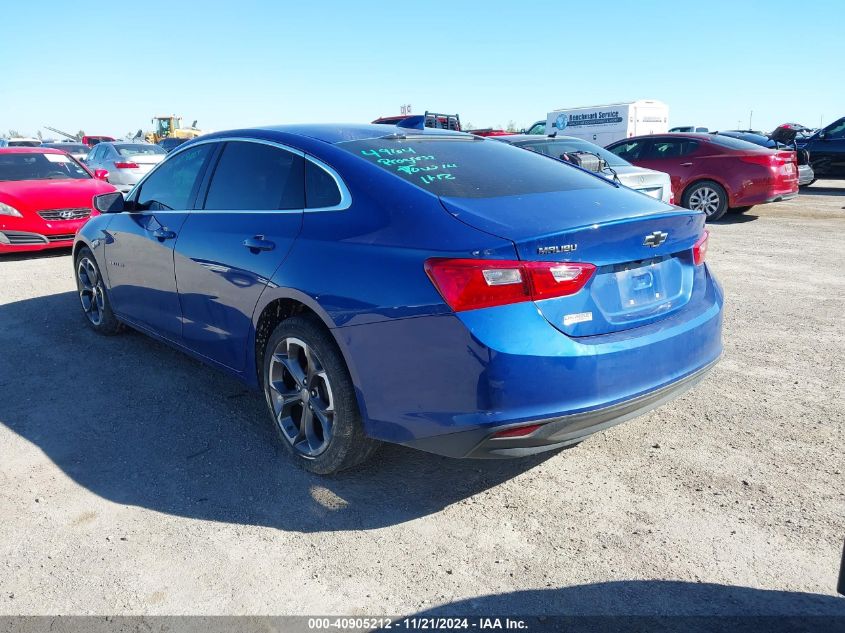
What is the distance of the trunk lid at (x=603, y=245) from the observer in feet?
8.59

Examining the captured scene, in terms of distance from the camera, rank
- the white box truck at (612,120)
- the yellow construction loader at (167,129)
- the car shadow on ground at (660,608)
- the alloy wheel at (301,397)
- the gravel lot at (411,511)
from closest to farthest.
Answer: the car shadow on ground at (660,608)
the gravel lot at (411,511)
the alloy wheel at (301,397)
the white box truck at (612,120)
the yellow construction loader at (167,129)

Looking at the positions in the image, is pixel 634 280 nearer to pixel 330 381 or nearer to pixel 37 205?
pixel 330 381

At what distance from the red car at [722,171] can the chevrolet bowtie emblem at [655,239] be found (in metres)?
9.97

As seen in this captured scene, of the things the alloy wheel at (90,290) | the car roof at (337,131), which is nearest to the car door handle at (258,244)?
the car roof at (337,131)

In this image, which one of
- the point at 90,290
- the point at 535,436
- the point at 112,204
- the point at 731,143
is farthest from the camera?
the point at 731,143

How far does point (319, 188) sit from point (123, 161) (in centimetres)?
1439

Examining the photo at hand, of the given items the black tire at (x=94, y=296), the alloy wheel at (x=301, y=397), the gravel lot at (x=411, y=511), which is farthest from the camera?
the black tire at (x=94, y=296)

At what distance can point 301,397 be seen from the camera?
3336 millimetres

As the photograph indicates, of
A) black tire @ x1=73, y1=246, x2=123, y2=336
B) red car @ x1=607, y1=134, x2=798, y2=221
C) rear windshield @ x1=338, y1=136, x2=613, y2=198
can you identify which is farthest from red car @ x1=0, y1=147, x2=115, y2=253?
red car @ x1=607, y1=134, x2=798, y2=221

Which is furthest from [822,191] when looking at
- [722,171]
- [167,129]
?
[167,129]

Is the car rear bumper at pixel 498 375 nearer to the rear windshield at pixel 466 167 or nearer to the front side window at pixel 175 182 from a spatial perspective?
the rear windshield at pixel 466 167

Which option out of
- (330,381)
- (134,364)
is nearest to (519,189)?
(330,381)

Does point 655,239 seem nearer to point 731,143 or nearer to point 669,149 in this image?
point 731,143

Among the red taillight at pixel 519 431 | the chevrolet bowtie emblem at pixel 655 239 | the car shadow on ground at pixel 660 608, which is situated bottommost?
the car shadow on ground at pixel 660 608
